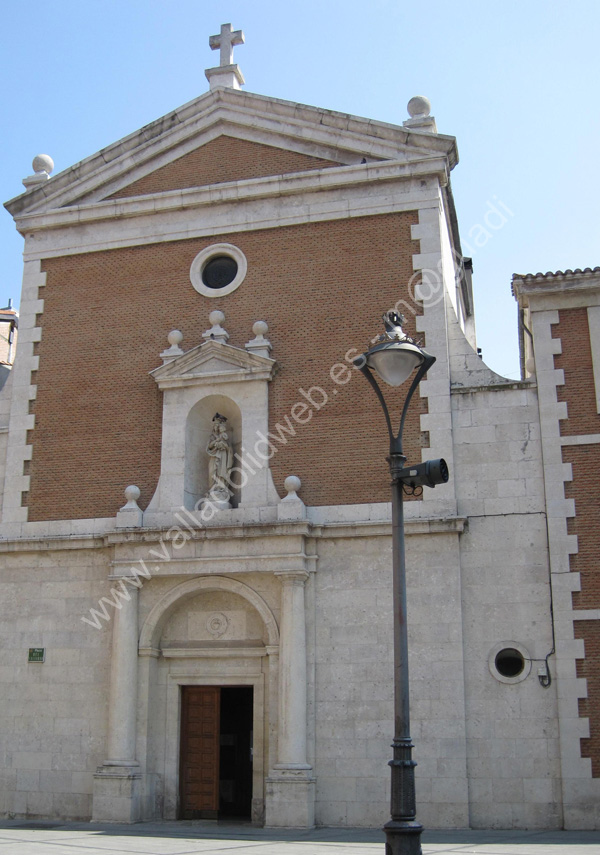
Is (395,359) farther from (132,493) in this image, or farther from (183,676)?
(183,676)

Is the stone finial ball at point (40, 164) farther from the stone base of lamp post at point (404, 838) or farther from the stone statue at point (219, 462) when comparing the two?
the stone base of lamp post at point (404, 838)

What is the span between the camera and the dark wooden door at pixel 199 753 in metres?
15.8

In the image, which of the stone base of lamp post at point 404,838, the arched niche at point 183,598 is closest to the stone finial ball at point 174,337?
the arched niche at point 183,598

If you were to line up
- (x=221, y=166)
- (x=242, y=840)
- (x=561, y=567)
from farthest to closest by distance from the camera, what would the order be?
(x=221, y=166)
(x=561, y=567)
(x=242, y=840)

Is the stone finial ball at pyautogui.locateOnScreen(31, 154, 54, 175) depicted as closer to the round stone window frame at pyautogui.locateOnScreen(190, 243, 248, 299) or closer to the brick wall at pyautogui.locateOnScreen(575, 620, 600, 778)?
the round stone window frame at pyautogui.locateOnScreen(190, 243, 248, 299)

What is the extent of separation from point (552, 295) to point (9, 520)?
33.1ft

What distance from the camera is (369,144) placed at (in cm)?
1745

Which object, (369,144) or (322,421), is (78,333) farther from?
(369,144)

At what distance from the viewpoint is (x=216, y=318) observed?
17250 millimetres

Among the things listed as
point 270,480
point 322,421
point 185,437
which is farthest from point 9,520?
point 322,421

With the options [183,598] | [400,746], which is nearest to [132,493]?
[183,598]

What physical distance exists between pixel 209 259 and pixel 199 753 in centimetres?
861

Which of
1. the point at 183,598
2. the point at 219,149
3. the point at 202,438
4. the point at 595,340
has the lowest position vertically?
the point at 183,598

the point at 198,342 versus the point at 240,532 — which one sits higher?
the point at 198,342
